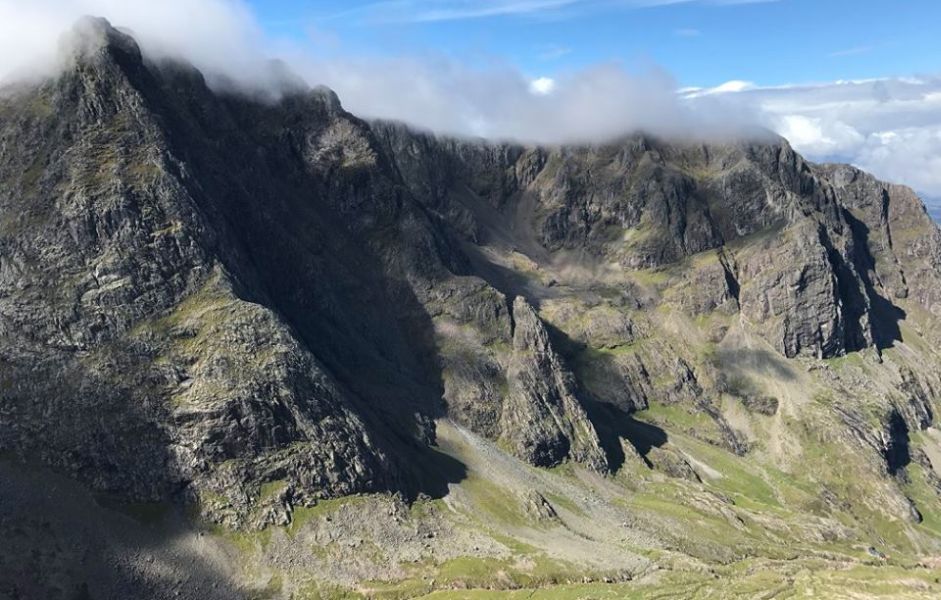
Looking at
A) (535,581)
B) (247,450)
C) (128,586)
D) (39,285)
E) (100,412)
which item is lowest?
(535,581)

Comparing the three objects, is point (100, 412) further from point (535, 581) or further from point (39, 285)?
point (535, 581)

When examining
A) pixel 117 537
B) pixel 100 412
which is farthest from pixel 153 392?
pixel 117 537

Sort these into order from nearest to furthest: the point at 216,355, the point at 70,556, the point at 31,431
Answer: the point at 70,556 → the point at 31,431 → the point at 216,355

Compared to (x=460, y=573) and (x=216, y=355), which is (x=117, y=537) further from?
(x=460, y=573)

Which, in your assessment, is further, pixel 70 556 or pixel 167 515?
pixel 167 515

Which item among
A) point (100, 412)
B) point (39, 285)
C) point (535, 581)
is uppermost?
point (39, 285)

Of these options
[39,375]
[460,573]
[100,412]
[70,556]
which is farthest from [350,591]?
[39,375]

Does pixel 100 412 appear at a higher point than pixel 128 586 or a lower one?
higher

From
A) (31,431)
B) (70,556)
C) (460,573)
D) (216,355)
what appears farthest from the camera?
(216,355)

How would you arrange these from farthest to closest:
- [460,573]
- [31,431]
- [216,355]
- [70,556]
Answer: [216,355]
[460,573]
[31,431]
[70,556]
